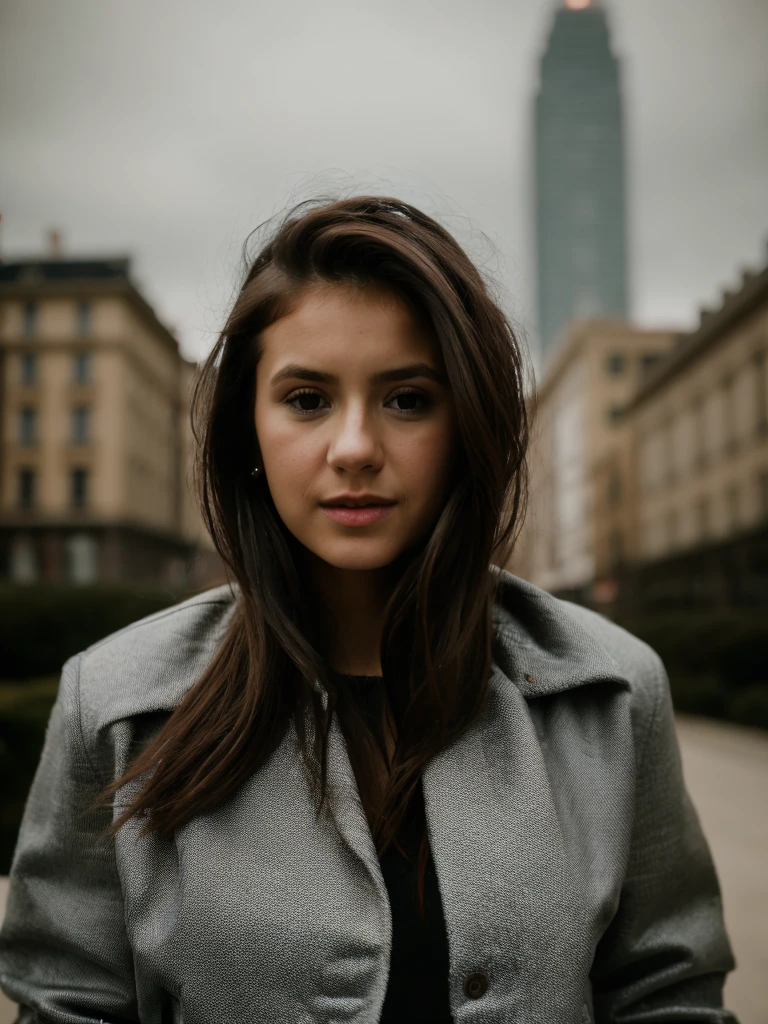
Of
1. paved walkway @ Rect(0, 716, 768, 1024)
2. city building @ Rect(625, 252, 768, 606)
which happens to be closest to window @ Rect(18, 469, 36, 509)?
paved walkway @ Rect(0, 716, 768, 1024)

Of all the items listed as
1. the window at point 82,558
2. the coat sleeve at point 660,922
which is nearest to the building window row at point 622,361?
the window at point 82,558

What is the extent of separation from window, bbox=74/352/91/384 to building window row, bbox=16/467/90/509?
0.57 m

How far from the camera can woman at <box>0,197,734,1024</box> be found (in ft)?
3.48

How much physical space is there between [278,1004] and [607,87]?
615 inches

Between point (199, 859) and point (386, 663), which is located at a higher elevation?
point (386, 663)

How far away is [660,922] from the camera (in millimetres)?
1252

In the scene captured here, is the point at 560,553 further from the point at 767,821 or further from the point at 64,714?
the point at 64,714

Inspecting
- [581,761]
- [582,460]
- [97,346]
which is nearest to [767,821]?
[582,460]

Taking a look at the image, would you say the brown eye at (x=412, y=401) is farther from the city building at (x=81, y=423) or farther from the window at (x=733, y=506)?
the window at (x=733, y=506)

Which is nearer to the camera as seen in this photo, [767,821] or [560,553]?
[767,821]

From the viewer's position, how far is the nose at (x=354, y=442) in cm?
108

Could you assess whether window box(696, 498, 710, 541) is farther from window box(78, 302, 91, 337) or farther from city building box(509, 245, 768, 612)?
window box(78, 302, 91, 337)

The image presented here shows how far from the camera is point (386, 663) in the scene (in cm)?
125

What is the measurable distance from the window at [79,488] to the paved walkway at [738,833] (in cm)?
383
